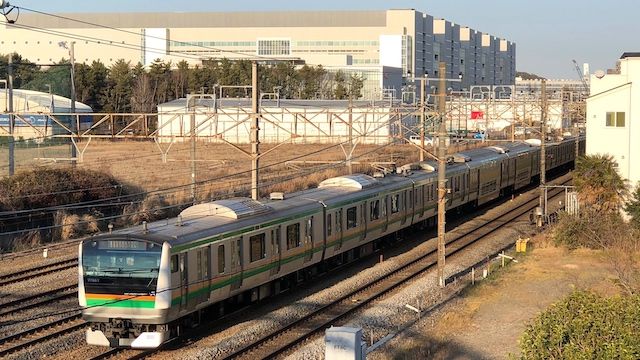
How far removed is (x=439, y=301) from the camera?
66.2 feet

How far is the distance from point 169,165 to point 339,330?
42956mm

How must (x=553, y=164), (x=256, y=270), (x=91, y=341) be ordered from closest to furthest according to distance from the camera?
(x=91, y=341) < (x=256, y=270) < (x=553, y=164)

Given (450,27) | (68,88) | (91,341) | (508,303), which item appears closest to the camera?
(91,341)

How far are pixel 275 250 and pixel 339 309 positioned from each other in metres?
1.89

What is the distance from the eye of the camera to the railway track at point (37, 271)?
21844 mm

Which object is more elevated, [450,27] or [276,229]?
[450,27]

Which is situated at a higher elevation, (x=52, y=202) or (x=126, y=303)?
(x=126, y=303)

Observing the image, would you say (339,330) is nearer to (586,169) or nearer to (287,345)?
(287,345)

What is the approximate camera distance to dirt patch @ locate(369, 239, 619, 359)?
1577 centimetres

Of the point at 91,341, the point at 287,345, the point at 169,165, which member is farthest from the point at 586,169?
the point at 169,165

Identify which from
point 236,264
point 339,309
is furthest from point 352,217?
point 236,264

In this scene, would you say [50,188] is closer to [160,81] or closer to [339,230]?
[339,230]

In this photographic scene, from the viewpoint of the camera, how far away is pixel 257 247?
59.7 ft

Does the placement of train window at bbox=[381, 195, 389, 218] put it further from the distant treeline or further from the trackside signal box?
the distant treeline
